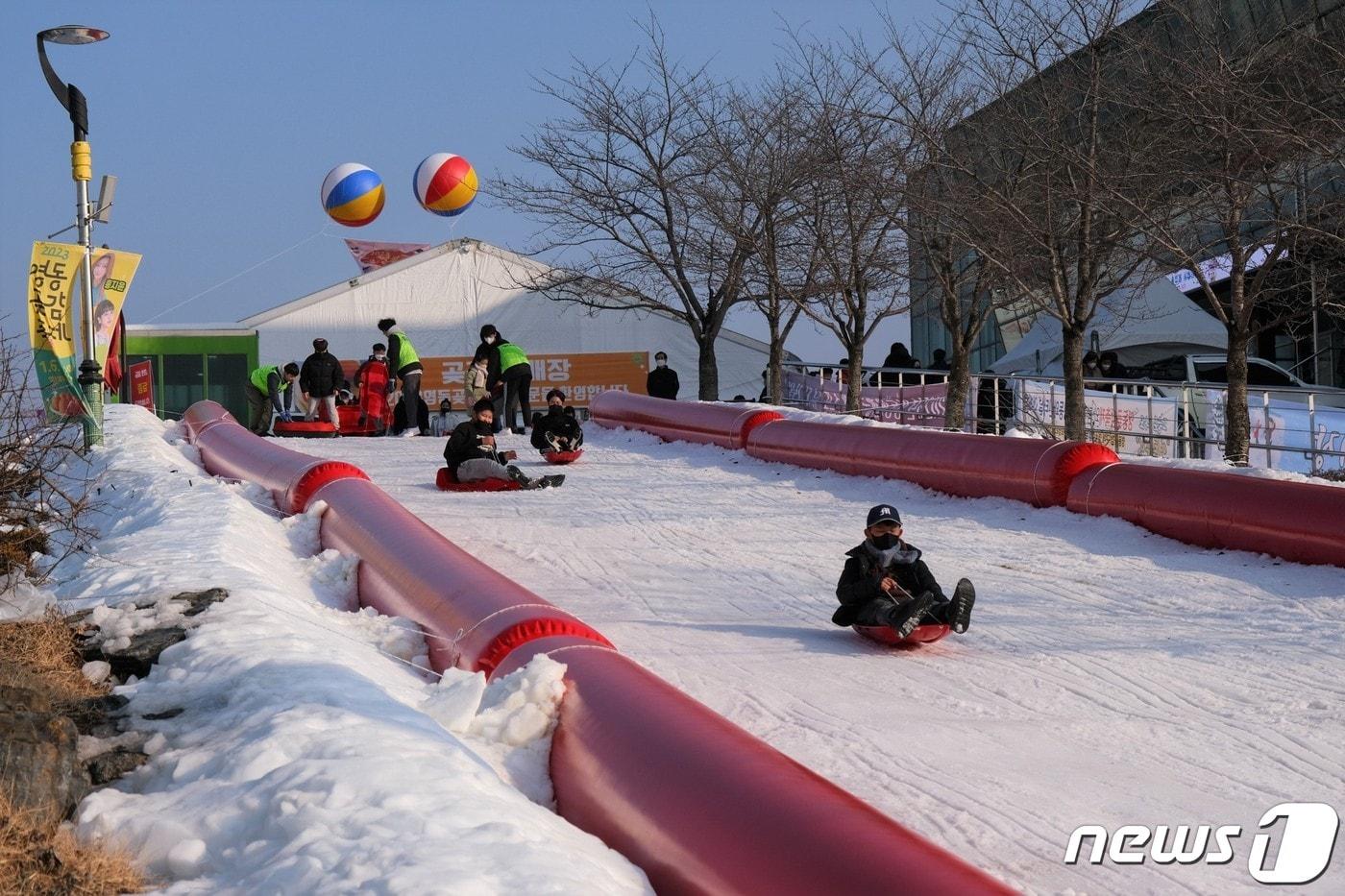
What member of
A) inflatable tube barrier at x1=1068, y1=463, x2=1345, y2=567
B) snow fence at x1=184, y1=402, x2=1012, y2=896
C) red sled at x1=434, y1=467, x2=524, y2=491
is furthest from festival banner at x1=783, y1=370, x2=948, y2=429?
Result: snow fence at x1=184, y1=402, x2=1012, y2=896

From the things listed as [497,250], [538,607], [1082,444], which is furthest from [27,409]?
[497,250]

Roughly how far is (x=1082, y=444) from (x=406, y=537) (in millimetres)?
6728

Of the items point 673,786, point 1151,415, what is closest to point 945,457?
point 1151,415

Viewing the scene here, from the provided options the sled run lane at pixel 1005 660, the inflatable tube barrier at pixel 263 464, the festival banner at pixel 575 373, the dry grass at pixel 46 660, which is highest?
the festival banner at pixel 575 373

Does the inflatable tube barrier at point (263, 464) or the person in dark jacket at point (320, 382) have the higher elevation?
the person in dark jacket at point (320, 382)

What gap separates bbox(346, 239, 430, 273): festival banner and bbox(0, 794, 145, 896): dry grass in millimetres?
36814

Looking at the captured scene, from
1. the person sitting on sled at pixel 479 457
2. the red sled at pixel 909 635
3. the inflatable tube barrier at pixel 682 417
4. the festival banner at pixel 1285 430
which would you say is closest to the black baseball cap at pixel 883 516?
the red sled at pixel 909 635

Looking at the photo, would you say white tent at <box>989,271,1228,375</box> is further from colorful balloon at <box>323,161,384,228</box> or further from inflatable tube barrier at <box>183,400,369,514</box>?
inflatable tube barrier at <box>183,400,369,514</box>

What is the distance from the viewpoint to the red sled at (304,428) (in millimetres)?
24672

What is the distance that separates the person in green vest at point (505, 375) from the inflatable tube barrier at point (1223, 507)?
12.6 m

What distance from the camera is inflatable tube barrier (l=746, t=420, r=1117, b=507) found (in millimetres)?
13180

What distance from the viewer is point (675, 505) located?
576 inches

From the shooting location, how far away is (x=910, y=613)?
832 centimetres

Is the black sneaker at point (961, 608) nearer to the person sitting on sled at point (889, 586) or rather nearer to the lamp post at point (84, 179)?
the person sitting on sled at point (889, 586)
